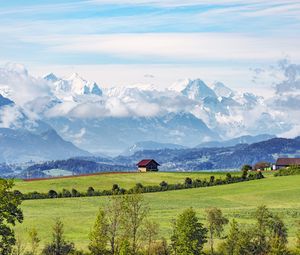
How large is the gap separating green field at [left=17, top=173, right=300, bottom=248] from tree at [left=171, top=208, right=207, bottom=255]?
1545 centimetres

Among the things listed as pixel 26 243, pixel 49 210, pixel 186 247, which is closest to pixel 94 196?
pixel 49 210

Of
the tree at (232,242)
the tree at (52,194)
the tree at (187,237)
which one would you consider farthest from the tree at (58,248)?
the tree at (52,194)

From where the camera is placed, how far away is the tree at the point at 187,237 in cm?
9712

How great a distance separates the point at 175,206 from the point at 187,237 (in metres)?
60.9

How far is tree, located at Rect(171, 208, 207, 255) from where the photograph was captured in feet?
319

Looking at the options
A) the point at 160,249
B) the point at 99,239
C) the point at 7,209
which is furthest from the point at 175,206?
the point at 7,209

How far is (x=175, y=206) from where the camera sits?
6260 inches

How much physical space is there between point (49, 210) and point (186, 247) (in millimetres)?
62753

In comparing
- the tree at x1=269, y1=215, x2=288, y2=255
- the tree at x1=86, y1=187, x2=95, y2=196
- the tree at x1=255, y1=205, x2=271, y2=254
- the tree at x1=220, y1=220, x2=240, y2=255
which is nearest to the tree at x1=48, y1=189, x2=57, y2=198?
the tree at x1=86, y1=187, x2=95, y2=196

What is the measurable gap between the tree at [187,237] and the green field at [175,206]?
50.7 ft

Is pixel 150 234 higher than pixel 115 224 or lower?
lower

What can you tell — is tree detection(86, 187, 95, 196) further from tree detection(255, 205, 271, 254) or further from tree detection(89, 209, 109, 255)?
tree detection(89, 209, 109, 255)

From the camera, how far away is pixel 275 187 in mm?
193875

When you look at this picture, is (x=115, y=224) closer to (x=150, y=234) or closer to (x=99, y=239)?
(x=99, y=239)
